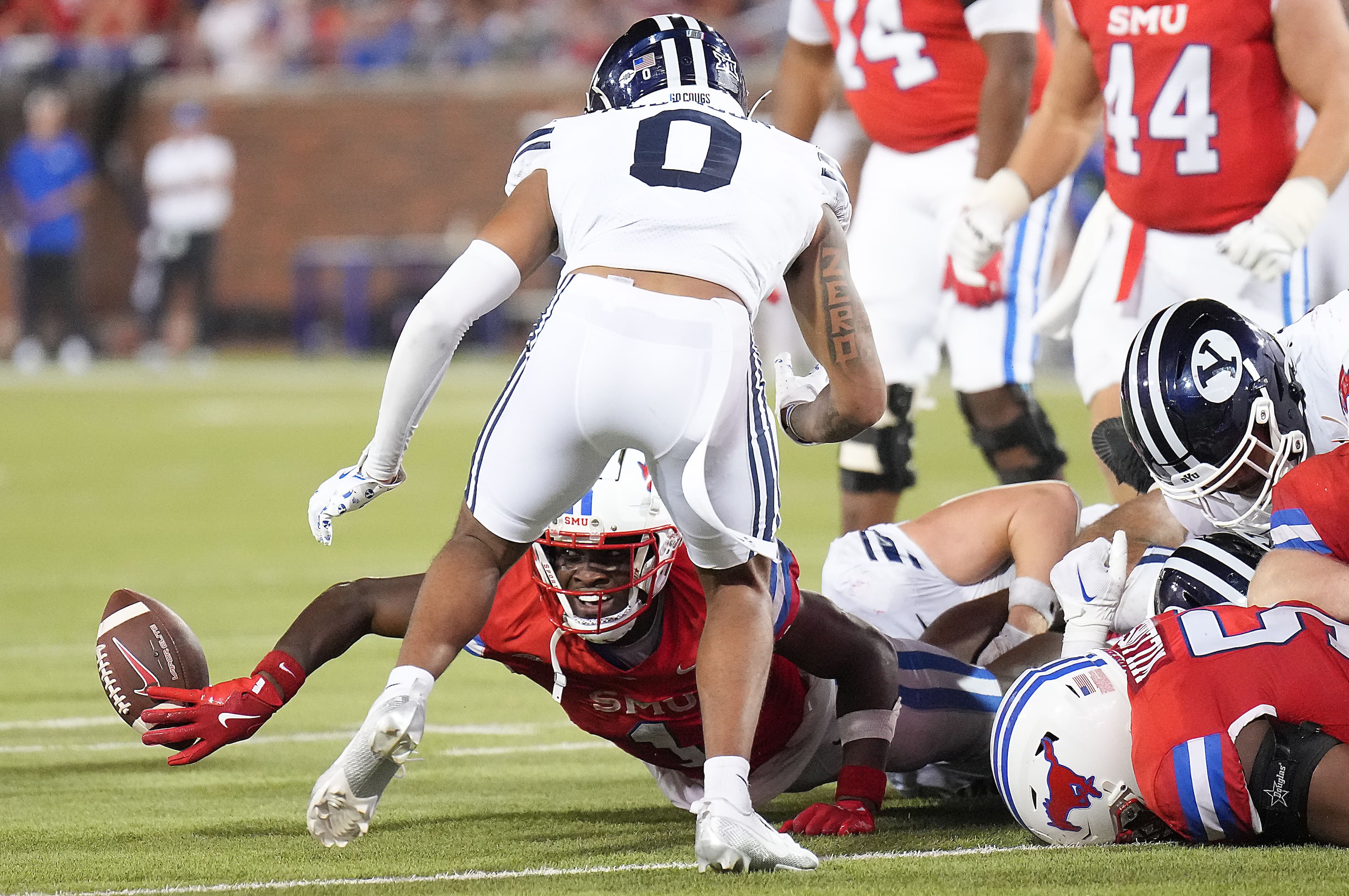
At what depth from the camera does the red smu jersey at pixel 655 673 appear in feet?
11.9

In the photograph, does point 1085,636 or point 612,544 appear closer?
point 612,544

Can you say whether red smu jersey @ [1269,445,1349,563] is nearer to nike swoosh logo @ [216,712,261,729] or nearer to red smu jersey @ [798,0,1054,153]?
nike swoosh logo @ [216,712,261,729]

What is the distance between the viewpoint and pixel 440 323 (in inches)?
130

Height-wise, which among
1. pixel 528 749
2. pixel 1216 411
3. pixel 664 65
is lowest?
pixel 528 749

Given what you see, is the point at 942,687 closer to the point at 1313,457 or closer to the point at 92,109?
the point at 1313,457

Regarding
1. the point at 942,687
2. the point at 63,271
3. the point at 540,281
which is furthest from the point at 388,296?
the point at 942,687

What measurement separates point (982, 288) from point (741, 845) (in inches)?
130

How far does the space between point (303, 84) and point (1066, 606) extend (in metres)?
18.0

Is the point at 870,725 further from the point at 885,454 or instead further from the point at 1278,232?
the point at 885,454

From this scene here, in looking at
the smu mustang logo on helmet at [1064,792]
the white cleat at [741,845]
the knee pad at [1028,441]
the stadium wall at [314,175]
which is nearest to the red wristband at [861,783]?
the smu mustang logo on helmet at [1064,792]

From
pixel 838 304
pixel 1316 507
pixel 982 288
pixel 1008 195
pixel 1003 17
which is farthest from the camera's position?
pixel 982 288

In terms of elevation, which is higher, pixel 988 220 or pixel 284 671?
pixel 988 220

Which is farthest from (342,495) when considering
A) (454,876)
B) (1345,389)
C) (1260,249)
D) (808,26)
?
(808,26)

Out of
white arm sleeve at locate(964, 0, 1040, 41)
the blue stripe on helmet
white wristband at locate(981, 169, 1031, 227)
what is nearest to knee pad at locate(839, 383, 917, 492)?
white wristband at locate(981, 169, 1031, 227)
